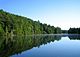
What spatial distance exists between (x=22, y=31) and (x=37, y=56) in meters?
95.0

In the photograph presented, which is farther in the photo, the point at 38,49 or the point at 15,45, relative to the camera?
the point at 15,45

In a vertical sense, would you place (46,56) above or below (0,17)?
below

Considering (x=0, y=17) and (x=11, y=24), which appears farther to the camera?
(x=11, y=24)

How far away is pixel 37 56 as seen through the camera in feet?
77.2

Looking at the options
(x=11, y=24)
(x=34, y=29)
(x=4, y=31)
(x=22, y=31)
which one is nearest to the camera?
(x=4, y=31)

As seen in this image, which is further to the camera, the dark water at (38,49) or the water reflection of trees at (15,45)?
the water reflection of trees at (15,45)

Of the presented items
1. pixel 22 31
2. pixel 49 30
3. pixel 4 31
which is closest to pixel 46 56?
pixel 4 31

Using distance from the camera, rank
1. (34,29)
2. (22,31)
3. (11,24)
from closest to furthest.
Result: (11,24), (22,31), (34,29)

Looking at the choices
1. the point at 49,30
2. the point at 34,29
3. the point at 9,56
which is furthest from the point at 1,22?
the point at 49,30

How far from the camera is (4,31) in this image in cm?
8975

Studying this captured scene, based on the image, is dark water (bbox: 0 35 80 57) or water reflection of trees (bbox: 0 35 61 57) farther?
water reflection of trees (bbox: 0 35 61 57)

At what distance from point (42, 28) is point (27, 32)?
43.2 meters

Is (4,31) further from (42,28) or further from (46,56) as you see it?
(42,28)

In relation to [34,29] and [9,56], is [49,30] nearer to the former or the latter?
[34,29]
